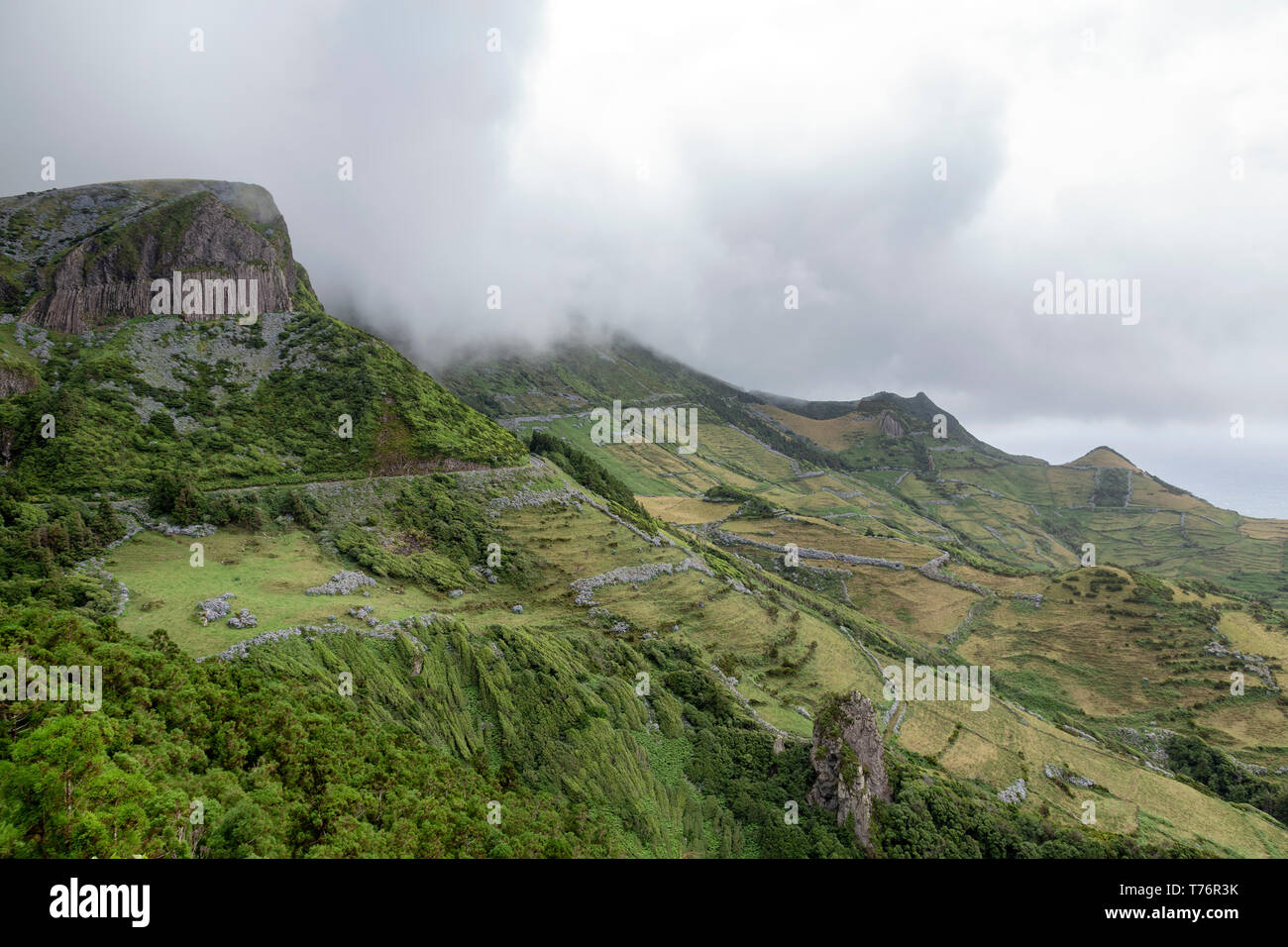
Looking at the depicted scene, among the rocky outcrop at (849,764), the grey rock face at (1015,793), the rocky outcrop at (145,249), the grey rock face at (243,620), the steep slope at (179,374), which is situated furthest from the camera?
the rocky outcrop at (145,249)

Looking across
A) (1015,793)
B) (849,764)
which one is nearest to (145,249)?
(849,764)

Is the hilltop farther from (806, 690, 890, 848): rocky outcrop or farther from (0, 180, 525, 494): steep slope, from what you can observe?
(0, 180, 525, 494): steep slope

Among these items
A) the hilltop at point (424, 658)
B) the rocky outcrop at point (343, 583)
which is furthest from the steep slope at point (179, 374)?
the rocky outcrop at point (343, 583)

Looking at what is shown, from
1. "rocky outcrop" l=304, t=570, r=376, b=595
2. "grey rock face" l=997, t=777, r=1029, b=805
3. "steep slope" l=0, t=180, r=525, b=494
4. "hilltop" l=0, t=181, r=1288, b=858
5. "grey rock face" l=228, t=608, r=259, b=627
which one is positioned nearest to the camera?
"hilltop" l=0, t=181, r=1288, b=858

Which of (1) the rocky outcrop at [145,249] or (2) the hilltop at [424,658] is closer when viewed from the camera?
(2) the hilltop at [424,658]

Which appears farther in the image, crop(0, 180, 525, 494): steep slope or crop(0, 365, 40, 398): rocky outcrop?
crop(0, 365, 40, 398): rocky outcrop

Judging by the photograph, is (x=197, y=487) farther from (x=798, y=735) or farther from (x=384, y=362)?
(x=798, y=735)

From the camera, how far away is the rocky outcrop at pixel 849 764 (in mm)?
36344

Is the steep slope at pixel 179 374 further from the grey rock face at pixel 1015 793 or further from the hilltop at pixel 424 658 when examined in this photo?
the grey rock face at pixel 1015 793

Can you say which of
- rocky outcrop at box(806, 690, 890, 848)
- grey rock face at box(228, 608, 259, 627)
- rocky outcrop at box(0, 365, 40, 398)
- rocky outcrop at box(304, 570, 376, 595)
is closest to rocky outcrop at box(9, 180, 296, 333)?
rocky outcrop at box(0, 365, 40, 398)

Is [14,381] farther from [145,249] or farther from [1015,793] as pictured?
[1015,793]

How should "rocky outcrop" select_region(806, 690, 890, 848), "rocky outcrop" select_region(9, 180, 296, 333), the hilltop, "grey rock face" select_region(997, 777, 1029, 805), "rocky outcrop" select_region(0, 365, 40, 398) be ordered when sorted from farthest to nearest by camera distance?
"rocky outcrop" select_region(9, 180, 296, 333), "rocky outcrop" select_region(0, 365, 40, 398), "grey rock face" select_region(997, 777, 1029, 805), "rocky outcrop" select_region(806, 690, 890, 848), the hilltop

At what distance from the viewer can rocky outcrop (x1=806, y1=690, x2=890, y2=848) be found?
3634 centimetres
